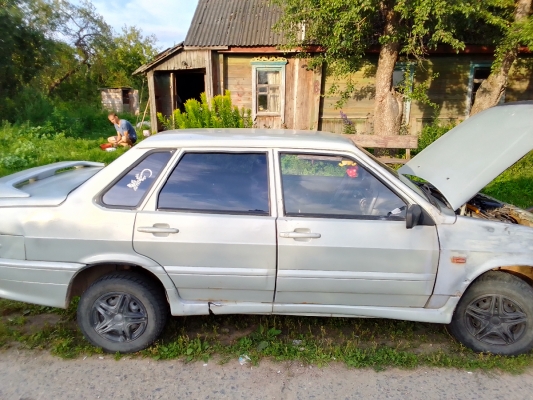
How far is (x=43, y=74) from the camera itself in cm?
1727

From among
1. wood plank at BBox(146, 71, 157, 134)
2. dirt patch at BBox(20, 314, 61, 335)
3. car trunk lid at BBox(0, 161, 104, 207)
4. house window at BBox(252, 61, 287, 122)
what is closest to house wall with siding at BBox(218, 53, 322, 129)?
house window at BBox(252, 61, 287, 122)

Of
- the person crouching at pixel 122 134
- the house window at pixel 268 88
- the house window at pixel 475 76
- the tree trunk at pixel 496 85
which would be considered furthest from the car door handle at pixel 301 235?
the house window at pixel 475 76

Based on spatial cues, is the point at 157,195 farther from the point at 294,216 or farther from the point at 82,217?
the point at 294,216

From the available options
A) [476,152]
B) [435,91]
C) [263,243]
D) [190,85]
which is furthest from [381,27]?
[190,85]

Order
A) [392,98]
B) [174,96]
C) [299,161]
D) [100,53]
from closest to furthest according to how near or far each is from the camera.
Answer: [299,161] → [392,98] → [174,96] → [100,53]

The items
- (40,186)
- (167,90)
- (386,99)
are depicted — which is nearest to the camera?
(40,186)

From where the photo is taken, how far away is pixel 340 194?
9.42 feet

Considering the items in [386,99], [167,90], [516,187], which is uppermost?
[167,90]

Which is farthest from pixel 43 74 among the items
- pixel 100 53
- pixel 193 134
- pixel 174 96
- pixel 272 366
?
pixel 272 366

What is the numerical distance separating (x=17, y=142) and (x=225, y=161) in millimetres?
9456

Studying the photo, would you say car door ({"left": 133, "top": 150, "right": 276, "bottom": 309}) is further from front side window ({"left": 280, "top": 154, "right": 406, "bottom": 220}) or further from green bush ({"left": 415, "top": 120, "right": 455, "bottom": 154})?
green bush ({"left": 415, "top": 120, "right": 455, "bottom": 154})

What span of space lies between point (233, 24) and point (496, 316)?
1121 centimetres

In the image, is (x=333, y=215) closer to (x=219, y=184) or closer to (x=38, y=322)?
(x=219, y=184)

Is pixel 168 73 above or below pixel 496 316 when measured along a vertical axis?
above
